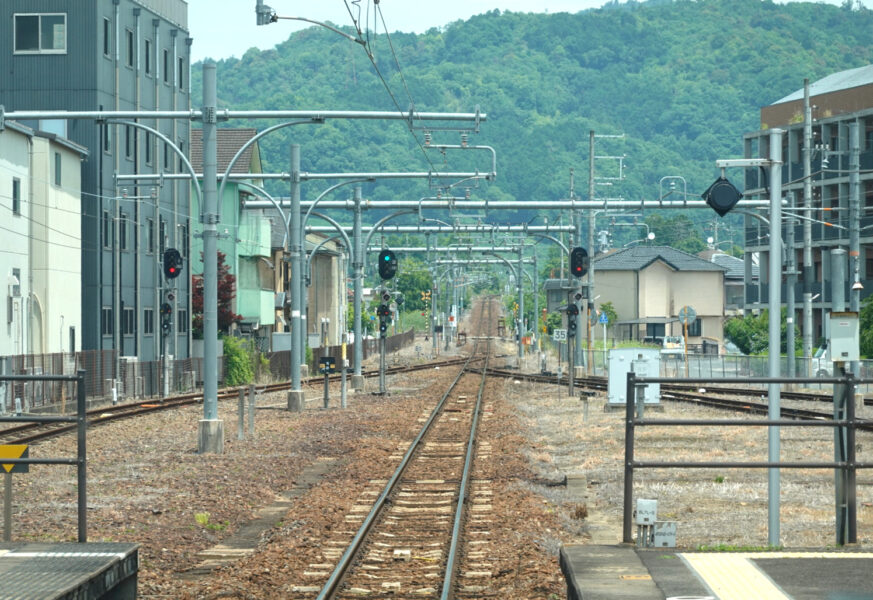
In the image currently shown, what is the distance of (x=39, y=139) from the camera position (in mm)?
43219

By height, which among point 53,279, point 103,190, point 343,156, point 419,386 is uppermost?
point 343,156

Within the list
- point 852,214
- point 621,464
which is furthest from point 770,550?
point 852,214

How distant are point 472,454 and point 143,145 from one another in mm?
31133

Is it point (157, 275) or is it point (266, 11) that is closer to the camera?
point (266, 11)

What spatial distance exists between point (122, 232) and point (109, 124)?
424cm

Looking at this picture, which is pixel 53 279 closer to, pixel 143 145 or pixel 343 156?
pixel 143 145

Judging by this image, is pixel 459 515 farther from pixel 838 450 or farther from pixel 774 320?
pixel 838 450

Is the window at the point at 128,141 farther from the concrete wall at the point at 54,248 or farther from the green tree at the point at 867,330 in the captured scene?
the green tree at the point at 867,330

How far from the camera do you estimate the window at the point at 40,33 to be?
46.5 meters

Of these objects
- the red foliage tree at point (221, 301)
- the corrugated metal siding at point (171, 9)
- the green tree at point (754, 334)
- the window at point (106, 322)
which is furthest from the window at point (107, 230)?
the green tree at point (754, 334)

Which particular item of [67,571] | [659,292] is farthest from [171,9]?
[659,292]

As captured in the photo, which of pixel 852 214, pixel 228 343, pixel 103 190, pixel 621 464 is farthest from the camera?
pixel 228 343

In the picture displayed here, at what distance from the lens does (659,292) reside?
101 m

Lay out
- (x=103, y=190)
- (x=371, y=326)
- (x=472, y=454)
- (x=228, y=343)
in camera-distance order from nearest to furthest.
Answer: (x=472, y=454), (x=103, y=190), (x=228, y=343), (x=371, y=326)
